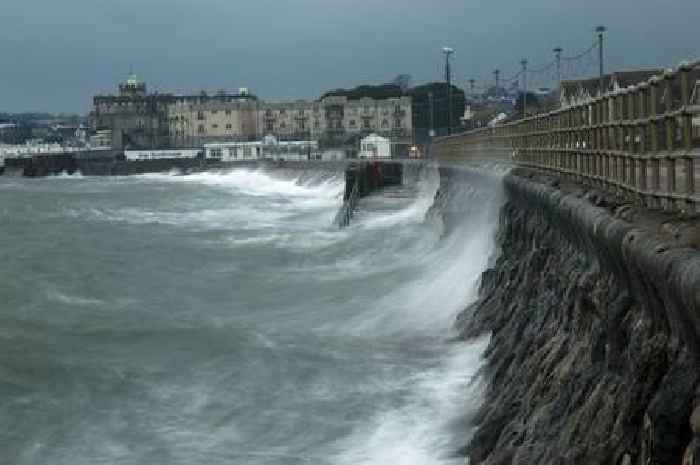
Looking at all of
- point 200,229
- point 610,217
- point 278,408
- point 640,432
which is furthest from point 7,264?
point 640,432

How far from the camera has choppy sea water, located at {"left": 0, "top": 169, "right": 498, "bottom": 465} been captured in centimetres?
1173

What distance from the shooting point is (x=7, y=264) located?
32.5 meters

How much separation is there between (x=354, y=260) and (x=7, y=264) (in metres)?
10.2

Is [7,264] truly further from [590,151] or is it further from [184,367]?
[590,151]

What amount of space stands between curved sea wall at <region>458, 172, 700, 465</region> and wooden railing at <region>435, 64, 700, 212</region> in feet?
1.11

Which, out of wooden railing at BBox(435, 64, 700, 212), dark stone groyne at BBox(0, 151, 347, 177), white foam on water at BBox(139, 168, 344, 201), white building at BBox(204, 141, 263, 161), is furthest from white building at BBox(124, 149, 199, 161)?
wooden railing at BBox(435, 64, 700, 212)

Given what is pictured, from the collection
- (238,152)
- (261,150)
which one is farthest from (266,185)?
(238,152)

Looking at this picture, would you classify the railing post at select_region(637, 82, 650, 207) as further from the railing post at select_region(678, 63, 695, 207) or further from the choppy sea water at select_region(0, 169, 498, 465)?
the choppy sea water at select_region(0, 169, 498, 465)

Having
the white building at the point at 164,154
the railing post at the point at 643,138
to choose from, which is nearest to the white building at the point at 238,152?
the white building at the point at 164,154

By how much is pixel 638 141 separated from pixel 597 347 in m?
3.45

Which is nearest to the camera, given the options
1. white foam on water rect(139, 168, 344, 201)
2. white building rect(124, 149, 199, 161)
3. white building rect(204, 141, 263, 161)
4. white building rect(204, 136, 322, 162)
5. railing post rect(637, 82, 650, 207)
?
railing post rect(637, 82, 650, 207)

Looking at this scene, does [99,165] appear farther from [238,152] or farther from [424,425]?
[424,425]

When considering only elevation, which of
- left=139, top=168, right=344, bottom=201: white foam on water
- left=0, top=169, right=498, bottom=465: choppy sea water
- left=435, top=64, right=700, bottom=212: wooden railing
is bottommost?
left=139, top=168, right=344, bottom=201: white foam on water

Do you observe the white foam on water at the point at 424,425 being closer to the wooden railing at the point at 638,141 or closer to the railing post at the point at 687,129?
the wooden railing at the point at 638,141
